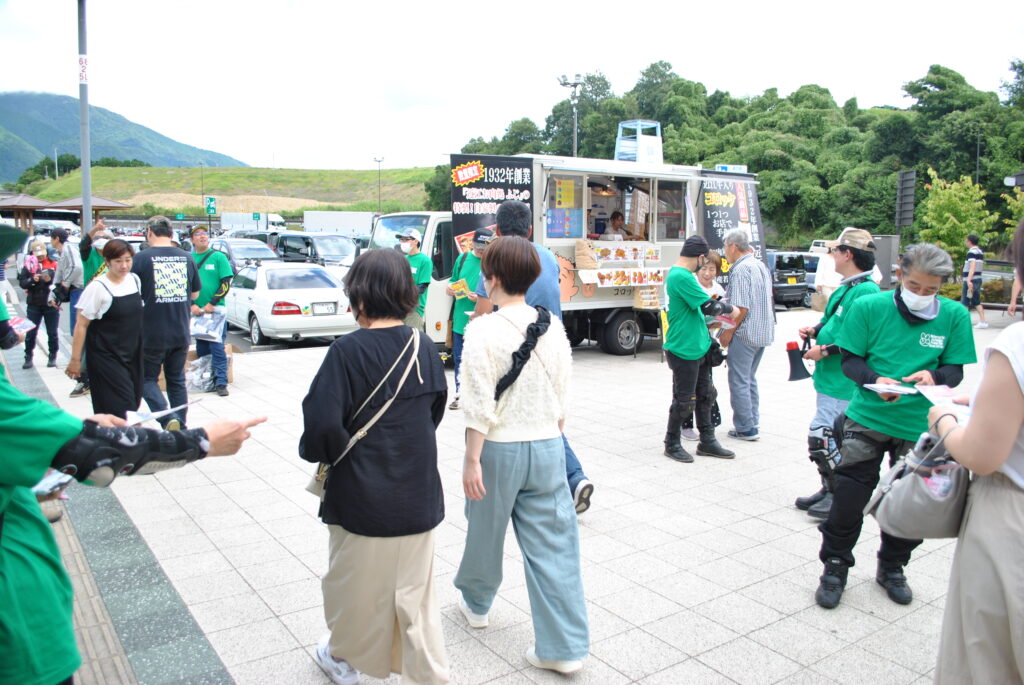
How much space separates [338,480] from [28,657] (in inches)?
45.4

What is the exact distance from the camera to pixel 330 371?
2730mm

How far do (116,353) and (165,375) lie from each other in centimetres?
93

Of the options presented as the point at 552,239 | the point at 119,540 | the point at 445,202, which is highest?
the point at 445,202

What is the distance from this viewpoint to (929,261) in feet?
12.1

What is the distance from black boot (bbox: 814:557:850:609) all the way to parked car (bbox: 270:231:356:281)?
64.8ft

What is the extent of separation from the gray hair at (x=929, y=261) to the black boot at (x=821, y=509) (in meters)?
2.07

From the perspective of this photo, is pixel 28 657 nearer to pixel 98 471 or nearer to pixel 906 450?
pixel 98 471

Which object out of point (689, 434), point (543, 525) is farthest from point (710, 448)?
point (543, 525)

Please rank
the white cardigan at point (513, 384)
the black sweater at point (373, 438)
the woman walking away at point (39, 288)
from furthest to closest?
the woman walking away at point (39, 288) < the white cardigan at point (513, 384) < the black sweater at point (373, 438)

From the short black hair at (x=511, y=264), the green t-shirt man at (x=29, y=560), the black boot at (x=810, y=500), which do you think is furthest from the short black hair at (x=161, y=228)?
the black boot at (x=810, y=500)

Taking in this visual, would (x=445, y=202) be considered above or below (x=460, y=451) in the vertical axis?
above

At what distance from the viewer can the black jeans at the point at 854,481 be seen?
386 centimetres

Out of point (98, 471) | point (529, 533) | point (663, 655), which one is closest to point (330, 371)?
point (98, 471)

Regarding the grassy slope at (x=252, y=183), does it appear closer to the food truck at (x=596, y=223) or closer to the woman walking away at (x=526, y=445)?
the food truck at (x=596, y=223)
